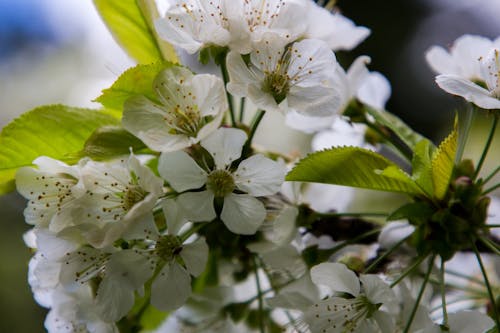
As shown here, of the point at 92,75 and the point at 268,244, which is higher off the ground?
the point at 268,244

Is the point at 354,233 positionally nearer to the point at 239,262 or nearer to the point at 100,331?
the point at 239,262

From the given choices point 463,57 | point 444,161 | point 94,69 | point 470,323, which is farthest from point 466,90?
point 94,69

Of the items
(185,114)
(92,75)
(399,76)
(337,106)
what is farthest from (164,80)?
(399,76)

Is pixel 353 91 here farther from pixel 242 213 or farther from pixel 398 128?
pixel 242 213

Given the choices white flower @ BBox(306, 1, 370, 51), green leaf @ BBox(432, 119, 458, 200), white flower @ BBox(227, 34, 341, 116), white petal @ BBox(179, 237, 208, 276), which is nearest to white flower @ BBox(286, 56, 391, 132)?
white flower @ BBox(306, 1, 370, 51)

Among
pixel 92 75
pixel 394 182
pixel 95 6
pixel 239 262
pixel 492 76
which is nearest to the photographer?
pixel 394 182

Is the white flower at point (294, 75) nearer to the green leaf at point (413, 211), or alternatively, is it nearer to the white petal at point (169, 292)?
the green leaf at point (413, 211)
